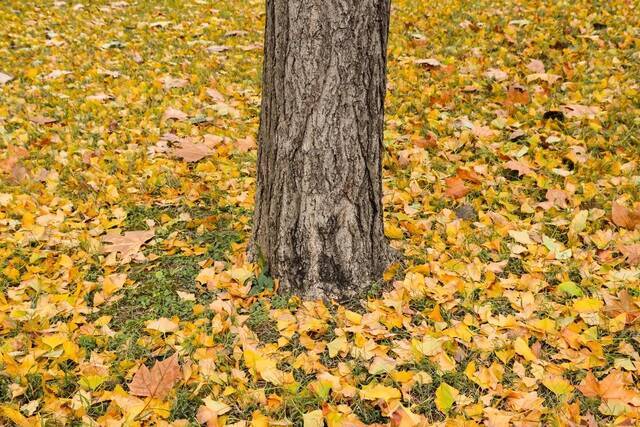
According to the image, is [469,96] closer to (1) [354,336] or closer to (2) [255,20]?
(1) [354,336]

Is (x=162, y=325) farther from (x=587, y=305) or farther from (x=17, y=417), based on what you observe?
(x=587, y=305)

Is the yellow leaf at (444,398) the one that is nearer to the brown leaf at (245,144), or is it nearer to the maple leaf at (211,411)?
the maple leaf at (211,411)

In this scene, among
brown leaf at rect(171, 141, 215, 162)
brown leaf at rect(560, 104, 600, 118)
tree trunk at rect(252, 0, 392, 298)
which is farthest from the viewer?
brown leaf at rect(560, 104, 600, 118)

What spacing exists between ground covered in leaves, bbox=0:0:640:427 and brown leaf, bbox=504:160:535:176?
1 cm

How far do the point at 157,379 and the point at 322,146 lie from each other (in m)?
1.15

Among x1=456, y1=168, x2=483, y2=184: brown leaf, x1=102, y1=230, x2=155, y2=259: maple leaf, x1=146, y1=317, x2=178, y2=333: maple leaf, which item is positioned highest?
x1=456, y1=168, x2=483, y2=184: brown leaf

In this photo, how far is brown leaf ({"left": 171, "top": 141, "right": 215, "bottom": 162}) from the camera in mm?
3842

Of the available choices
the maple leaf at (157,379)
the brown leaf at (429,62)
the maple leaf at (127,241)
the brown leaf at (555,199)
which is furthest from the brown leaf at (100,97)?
the brown leaf at (555,199)

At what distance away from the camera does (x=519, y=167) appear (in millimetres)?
3494

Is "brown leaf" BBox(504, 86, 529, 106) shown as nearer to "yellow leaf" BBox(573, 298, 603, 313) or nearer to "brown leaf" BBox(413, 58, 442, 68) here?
"brown leaf" BBox(413, 58, 442, 68)

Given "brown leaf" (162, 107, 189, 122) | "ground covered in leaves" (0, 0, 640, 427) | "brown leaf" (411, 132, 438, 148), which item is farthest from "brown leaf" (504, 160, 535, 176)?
"brown leaf" (162, 107, 189, 122)

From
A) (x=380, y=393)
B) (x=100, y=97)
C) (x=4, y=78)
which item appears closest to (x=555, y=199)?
(x=380, y=393)

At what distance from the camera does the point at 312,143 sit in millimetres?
2410

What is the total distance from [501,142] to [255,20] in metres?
3.91
